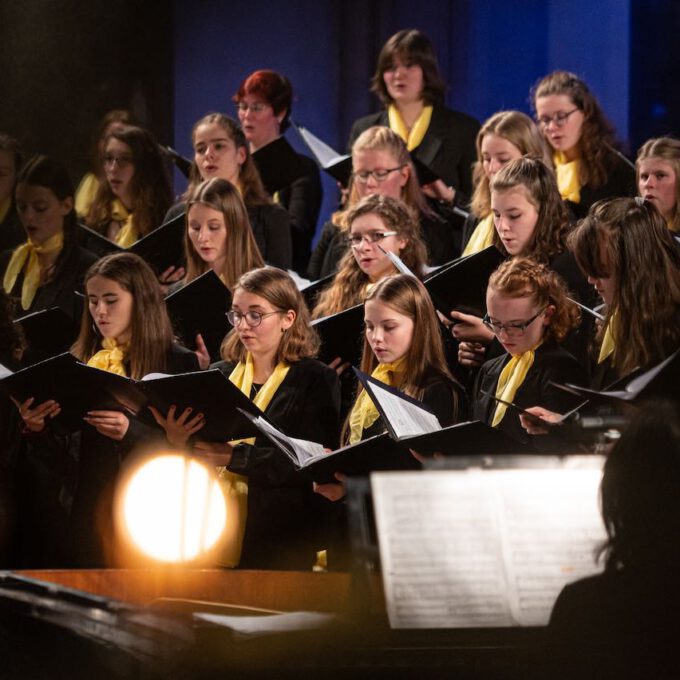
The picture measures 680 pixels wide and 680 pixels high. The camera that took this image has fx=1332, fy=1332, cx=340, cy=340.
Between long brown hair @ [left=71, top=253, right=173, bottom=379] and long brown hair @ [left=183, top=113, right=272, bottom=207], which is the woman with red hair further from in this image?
long brown hair @ [left=71, top=253, right=173, bottom=379]

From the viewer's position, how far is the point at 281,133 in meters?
5.55

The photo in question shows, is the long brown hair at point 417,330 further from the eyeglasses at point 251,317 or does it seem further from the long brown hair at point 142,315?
the long brown hair at point 142,315

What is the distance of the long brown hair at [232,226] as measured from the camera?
4.38 metres

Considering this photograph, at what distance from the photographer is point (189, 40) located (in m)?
6.87

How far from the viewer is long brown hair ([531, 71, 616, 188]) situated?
4332mm

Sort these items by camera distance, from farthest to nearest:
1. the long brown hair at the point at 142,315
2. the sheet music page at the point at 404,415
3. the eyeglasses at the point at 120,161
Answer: the eyeglasses at the point at 120,161, the long brown hair at the point at 142,315, the sheet music page at the point at 404,415

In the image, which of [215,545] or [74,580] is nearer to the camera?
[74,580]

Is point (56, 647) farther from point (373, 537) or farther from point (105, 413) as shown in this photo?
point (105, 413)

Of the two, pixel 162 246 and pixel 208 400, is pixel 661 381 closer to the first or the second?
pixel 208 400

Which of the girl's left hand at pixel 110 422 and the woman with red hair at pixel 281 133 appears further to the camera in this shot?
the woman with red hair at pixel 281 133

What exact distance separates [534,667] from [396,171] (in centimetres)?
307

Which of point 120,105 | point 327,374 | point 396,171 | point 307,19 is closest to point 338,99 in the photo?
point 307,19

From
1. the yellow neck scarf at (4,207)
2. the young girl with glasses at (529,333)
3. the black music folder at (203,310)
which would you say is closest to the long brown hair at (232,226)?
the black music folder at (203,310)

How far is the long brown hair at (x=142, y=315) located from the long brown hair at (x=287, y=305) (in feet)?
0.99
